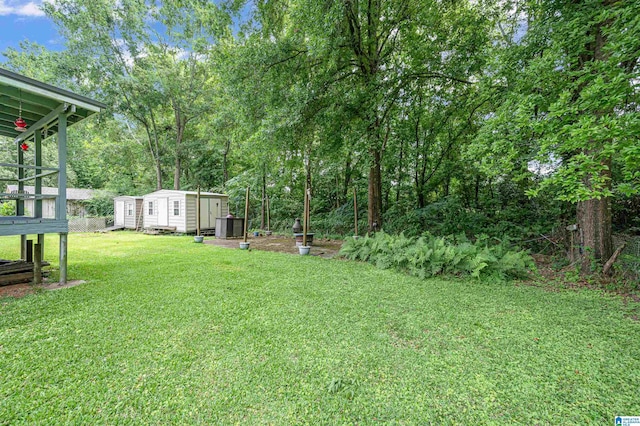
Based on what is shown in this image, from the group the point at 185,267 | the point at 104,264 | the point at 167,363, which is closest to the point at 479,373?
the point at 167,363

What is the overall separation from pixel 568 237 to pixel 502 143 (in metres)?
3.21

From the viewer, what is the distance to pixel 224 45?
804 centimetres

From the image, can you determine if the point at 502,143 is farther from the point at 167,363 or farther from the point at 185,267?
the point at 185,267

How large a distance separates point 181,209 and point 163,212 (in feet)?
4.54

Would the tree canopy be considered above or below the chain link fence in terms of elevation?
above

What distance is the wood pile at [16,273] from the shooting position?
3.87 m

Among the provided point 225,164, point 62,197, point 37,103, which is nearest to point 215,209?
point 225,164

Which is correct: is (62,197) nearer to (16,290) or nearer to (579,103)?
(16,290)

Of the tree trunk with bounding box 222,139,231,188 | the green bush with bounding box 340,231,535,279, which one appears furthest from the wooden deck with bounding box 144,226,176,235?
the green bush with bounding box 340,231,535,279

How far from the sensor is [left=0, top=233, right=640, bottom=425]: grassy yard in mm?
1561

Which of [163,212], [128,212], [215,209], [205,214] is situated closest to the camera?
[205,214]

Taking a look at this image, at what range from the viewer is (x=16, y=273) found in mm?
3975

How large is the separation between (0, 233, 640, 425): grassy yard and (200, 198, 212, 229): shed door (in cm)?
838

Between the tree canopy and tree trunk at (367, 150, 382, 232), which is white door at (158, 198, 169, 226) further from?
tree trunk at (367, 150, 382, 232)
